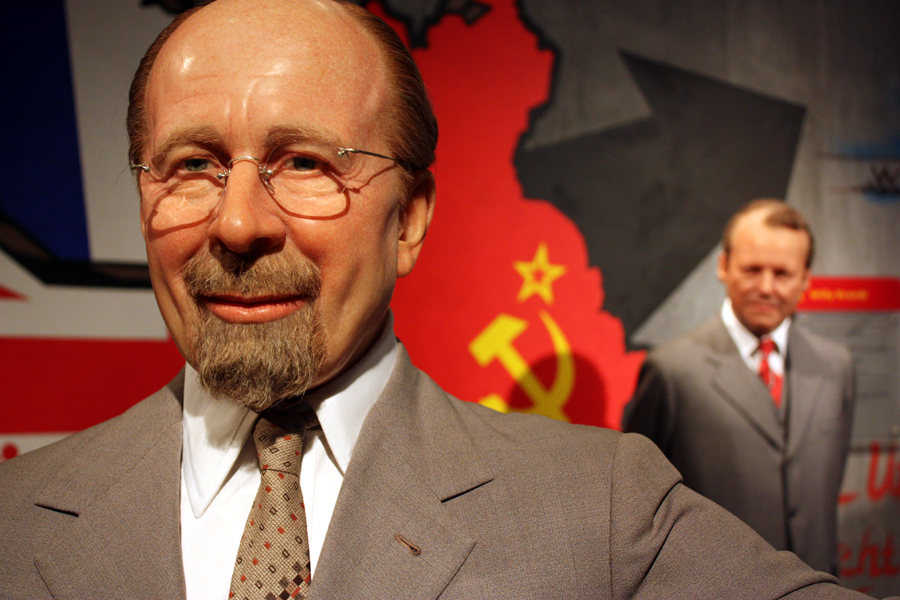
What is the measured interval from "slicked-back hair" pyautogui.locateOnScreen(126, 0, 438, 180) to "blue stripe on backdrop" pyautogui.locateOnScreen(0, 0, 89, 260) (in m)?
0.77

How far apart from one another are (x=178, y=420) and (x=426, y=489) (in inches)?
15.6

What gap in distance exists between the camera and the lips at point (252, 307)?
820 millimetres

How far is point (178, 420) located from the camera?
3.02ft

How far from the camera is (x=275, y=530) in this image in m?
0.79

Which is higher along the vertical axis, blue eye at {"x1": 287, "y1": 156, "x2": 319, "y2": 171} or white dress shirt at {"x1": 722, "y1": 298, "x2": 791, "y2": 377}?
blue eye at {"x1": 287, "y1": 156, "x2": 319, "y2": 171}

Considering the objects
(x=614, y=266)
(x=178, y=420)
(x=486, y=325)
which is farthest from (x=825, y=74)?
(x=178, y=420)

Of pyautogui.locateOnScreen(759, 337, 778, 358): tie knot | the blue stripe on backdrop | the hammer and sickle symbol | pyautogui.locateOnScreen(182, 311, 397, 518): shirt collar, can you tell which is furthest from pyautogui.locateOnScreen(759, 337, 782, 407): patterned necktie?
the blue stripe on backdrop

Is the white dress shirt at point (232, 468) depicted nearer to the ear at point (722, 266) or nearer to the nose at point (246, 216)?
Answer: the nose at point (246, 216)

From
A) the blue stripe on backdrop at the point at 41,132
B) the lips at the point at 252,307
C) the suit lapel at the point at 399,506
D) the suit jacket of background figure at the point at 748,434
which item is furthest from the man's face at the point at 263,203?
the suit jacket of background figure at the point at 748,434

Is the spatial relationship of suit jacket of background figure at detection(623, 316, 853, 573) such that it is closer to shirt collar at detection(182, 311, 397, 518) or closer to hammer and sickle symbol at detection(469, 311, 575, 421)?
hammer and sickle symbol at detection(469, 311, 575, 421)

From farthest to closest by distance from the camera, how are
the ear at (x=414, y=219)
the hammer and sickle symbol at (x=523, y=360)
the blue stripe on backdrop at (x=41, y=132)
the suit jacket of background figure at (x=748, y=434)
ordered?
the hammer and sickle symbol at (x=523, y=360), the suit jacket of background figure at (x=748, y=434), the blue stripe on backdrop at (x=41, y=132), the ear at (x=414, y=219)

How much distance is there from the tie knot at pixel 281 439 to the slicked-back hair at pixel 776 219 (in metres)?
1.63

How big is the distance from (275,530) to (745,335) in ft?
5.58

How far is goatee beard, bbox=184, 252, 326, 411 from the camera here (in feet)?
2.63
